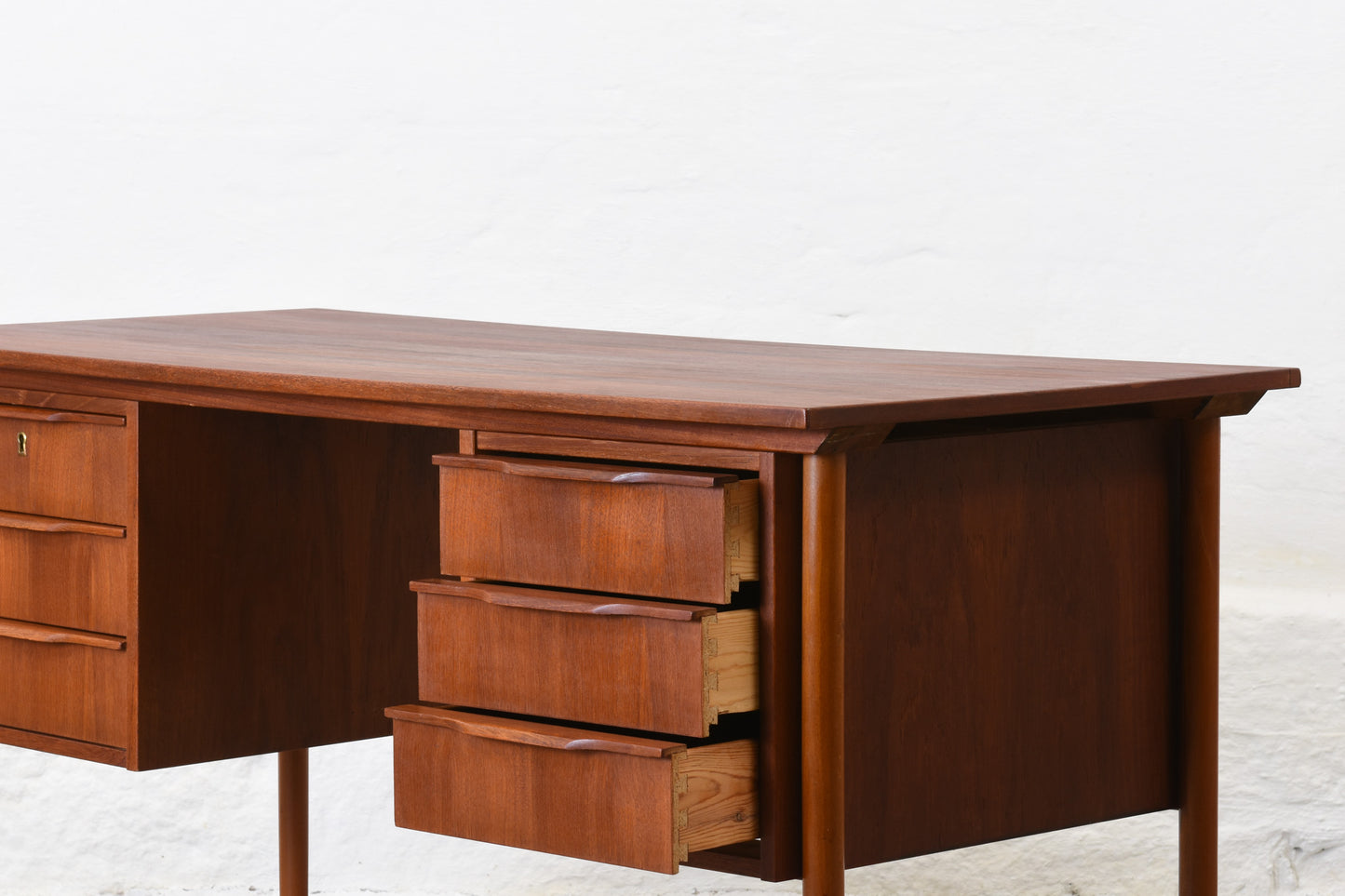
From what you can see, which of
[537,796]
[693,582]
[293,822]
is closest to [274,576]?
[293,822]

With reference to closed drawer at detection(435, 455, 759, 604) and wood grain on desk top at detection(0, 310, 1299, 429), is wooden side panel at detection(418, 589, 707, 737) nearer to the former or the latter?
closed drawer at detection(435, 455, 759, 604)

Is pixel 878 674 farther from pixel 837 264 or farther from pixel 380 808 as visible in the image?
pixel 380 808

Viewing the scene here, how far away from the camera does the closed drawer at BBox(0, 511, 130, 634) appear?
2.73 metres

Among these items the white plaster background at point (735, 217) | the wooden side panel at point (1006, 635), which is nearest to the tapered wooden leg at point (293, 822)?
the white plaster background at point (735, 217)

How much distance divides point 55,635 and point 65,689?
0.07 metres

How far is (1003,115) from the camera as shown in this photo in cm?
403

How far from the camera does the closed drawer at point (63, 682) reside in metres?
2.75

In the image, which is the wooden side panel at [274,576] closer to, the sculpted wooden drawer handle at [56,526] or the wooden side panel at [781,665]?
the sculpted wooden drawer handle at [56,526]

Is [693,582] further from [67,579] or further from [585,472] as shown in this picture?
[67,579]

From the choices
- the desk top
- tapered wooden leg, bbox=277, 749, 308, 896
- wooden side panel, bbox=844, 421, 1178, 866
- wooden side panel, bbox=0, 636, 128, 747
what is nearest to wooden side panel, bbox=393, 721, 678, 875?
wooden side panel, bbox=844, 421, 1178, 866

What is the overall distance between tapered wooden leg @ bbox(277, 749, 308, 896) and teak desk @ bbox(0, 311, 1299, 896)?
0.52 m

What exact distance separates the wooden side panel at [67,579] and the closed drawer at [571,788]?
552 mm

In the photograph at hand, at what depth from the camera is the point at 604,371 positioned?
99.3 inches

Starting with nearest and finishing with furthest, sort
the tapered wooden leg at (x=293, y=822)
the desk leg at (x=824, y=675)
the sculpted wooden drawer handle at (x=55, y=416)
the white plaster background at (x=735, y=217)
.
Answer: the desk leg at (x=824, y=675)
the sculpted wooden drawer handle at (x=55, y=416)
the tapered wooden leg at (x=293, y=822)
the white plaster background at (x=735, y=217)
